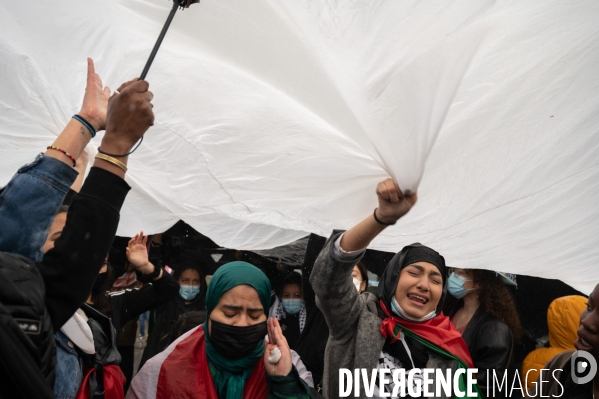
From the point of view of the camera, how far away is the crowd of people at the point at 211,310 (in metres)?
1.37

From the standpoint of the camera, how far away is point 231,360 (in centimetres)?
246

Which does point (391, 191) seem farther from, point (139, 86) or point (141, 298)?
point (141, 298)

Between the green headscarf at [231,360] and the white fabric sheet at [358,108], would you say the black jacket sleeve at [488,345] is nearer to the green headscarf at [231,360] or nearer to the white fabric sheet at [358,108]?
the white fabric sheet at [358,108]

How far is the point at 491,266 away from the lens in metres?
2.77

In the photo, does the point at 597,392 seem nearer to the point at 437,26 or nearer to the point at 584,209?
the point at 584,209

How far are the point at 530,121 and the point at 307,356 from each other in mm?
2187

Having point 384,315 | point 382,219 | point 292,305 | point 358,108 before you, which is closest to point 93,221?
point 358,108

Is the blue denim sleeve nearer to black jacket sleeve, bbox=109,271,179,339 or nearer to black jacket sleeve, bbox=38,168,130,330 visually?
black jacket sleeve, bbox=38,168,130,330

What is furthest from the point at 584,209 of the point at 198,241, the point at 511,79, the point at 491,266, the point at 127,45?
the point at 198,241

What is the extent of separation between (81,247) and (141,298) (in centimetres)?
250

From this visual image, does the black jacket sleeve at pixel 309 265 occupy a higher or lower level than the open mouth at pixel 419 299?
higher

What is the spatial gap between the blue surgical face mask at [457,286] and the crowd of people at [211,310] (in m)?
0.01

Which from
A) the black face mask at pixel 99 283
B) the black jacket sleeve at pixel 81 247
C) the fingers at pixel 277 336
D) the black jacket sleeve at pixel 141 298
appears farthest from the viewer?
the black jacket sleeve at pixel 141 298

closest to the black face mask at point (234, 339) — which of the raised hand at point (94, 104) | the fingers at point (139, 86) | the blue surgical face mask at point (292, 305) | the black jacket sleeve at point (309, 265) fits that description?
the raised hand at point (94, 104)
